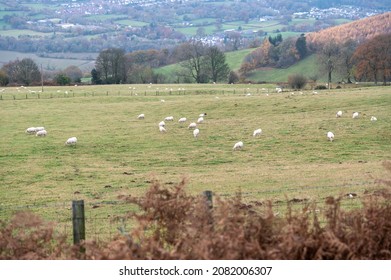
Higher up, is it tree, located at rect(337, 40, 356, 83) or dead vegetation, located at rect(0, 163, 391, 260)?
tree, located at rect(337, 40, 356, 83)

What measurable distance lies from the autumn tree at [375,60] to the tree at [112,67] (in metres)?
44.2

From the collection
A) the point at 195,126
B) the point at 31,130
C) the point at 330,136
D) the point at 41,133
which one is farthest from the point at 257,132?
the point at 31,130

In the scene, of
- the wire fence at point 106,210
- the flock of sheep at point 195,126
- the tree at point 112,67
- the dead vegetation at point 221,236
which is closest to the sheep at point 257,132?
the flock of sheep at point 195,126

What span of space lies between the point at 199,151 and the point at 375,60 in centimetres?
6000

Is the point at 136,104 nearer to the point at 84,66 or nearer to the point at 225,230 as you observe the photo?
the point at 225,230

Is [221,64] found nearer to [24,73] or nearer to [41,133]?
[24,73]

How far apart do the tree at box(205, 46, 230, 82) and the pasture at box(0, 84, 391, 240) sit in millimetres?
60962

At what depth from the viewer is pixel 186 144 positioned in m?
36.8

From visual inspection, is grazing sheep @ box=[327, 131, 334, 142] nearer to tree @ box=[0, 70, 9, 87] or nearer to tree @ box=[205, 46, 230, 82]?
tree @ box=[0, 70, 9, 87]

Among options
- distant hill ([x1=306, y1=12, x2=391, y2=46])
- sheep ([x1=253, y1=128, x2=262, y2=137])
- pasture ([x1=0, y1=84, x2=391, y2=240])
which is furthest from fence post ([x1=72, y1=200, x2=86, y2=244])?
distant hill ([x1=306, y1=12, x2=391, y2=46])

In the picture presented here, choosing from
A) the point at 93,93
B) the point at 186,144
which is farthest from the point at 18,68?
the point at 186,144

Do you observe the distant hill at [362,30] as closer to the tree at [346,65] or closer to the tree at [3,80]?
the tree at [346,65]

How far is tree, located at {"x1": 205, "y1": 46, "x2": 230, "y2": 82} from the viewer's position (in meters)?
118

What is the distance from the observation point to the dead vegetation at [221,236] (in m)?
8.08
